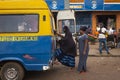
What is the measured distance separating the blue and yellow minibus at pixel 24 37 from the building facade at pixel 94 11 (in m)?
17.4

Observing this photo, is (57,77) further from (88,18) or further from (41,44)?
(88,18)

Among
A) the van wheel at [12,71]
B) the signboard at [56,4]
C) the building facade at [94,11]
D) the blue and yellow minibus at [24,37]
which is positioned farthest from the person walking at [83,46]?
the signboard at [56,4]

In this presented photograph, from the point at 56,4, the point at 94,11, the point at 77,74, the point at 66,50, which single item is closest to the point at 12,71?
the point at 77,74

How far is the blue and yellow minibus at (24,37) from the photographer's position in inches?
404

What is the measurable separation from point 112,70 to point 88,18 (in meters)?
16.5

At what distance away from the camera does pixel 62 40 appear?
12.9 m

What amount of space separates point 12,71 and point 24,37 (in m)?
1.12

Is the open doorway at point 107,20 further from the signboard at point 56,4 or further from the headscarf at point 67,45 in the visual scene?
the headscarf at point 67,45

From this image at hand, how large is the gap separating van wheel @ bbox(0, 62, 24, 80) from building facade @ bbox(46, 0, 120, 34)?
17.6 meters

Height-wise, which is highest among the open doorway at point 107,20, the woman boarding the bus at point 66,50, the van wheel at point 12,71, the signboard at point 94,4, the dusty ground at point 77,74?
the signboard at point 94,4

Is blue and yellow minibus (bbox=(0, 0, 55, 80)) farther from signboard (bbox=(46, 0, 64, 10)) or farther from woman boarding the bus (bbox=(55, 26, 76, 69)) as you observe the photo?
signboard (bbox=(46, 0, 64, 10))

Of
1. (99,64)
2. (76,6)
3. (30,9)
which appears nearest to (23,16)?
(30,9)

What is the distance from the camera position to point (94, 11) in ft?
94.5

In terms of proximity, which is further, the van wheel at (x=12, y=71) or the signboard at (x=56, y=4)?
the signboard at (x=56, y=4)
